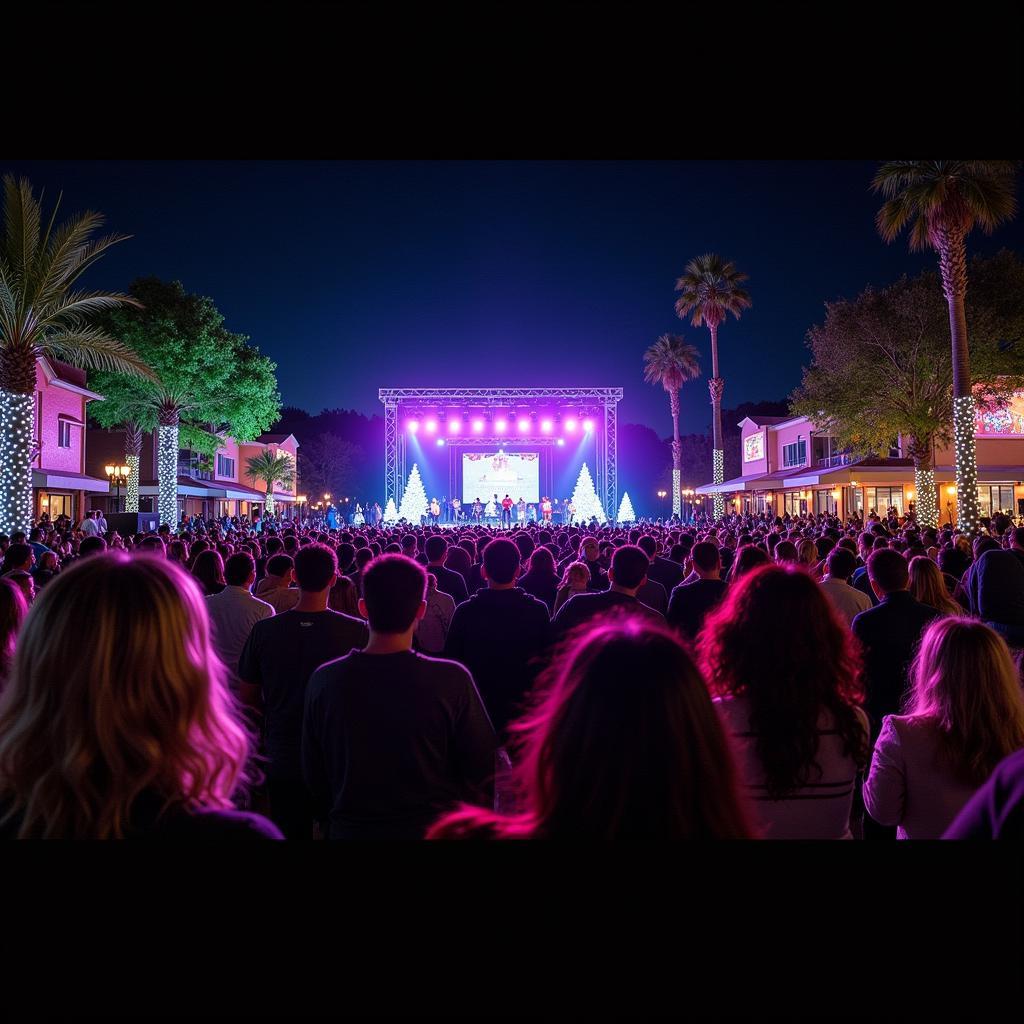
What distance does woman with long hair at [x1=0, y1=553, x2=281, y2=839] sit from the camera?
5.65ft

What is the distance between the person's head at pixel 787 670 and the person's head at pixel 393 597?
1130 mm

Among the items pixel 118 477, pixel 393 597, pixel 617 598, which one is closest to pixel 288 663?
pixel 393 597

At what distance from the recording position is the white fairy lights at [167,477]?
30.0 meters

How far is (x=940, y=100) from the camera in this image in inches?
112

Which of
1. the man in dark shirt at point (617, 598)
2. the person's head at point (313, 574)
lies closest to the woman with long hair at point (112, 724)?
the person's head at point (313, 574)

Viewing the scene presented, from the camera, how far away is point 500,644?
5.23 meters

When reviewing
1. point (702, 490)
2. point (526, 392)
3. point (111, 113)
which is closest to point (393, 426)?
point (526, 392)

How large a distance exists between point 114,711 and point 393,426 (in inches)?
1464

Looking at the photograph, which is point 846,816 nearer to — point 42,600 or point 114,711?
point 114,711

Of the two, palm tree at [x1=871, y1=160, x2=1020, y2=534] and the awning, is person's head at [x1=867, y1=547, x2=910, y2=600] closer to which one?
palm tree at [x1=871, y1=160, x2=1020, y2=534]

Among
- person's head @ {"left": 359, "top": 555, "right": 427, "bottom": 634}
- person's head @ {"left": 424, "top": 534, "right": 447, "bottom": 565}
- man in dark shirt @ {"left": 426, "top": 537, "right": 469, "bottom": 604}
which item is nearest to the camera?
Answer: person's head @ {"left": 359, "top": 555, "right": 427, "bottom": 634}

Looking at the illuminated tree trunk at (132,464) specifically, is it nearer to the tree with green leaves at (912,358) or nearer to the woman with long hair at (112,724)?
the tree with green leaves at (912,358)

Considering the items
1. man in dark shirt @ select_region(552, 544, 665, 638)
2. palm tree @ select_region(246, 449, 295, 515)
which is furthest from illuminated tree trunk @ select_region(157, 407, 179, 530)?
man in dark shirt @ select_region(552, 544, 665, 638)

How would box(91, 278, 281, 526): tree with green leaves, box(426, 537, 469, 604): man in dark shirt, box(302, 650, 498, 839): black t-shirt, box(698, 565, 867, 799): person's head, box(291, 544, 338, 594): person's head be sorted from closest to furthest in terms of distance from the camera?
box(698, 565, 867, 799): person's head < box(302, 650, 498, 839): black t-shirt < box(291, 544, 338, 594): person's head < box(426, 537, 469, 604): man in dark shirt < box(91, 278, 281, 526): tree with green leaves
